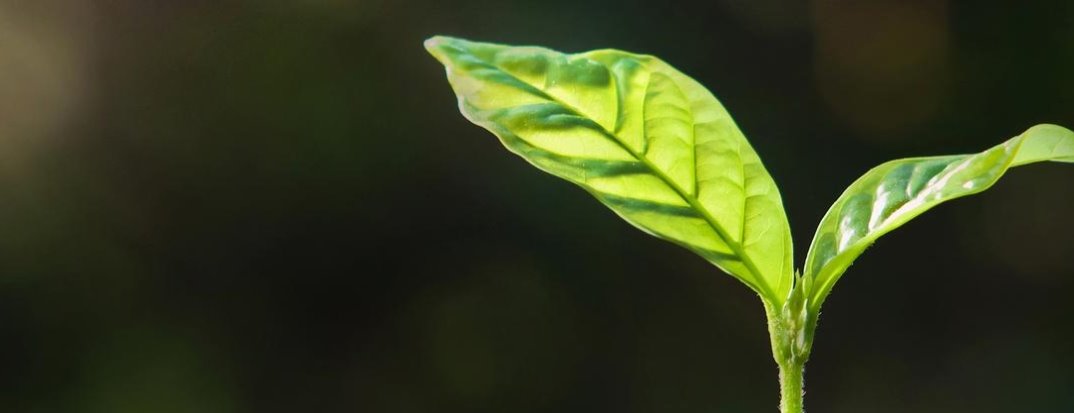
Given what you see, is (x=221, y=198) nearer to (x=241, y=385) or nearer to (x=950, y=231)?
(x=241, y=385)

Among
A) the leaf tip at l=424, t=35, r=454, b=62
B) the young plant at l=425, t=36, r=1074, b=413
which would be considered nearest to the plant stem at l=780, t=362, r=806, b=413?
the young plant at l=425, t=36, r=1074, b=413

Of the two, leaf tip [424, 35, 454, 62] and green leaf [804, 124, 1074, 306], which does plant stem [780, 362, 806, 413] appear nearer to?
green leaf [804, 124, 1074, 306]

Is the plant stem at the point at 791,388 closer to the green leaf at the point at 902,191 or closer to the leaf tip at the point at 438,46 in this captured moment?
the green leaf at the point at 902,191

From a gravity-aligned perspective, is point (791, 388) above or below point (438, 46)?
below

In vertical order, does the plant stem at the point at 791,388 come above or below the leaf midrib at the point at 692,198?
below

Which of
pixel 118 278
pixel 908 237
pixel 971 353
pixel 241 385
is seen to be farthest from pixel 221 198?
pixel 971 353

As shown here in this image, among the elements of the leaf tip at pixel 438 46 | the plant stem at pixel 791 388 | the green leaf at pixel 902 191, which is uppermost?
the leaf tip at pixel 438 46

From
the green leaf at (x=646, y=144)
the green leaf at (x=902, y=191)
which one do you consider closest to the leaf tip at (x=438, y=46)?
the green leaf at (x=646, y=144)
